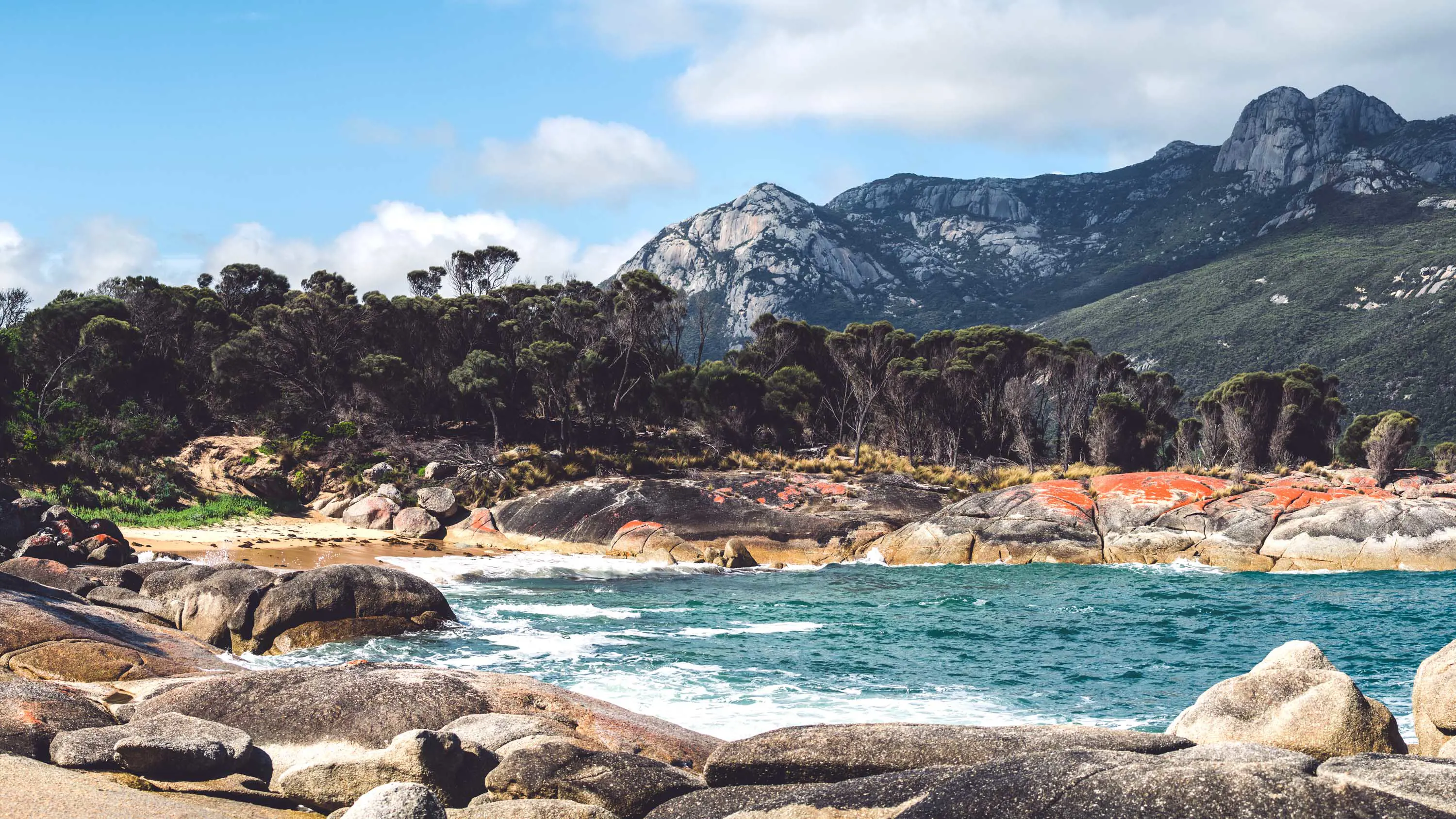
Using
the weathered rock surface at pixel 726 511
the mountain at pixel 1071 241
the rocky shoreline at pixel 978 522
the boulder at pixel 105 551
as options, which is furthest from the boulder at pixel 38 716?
the mountain at pixel 1071 241

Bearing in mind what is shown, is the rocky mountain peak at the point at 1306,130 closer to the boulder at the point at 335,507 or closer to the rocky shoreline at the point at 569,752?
the boulder at the point at 335,507

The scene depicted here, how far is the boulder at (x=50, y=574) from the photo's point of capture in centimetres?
1706

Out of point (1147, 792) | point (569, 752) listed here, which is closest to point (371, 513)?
point (569, 752)

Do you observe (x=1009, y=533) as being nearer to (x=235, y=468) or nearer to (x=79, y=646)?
(x=79, y=646)

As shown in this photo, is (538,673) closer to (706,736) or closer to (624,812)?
(706,736)

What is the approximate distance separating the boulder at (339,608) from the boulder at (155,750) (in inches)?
390

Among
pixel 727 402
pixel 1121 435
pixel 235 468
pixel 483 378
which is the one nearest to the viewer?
pixel 235 468

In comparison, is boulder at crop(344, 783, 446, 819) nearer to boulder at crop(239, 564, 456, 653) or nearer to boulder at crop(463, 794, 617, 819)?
boulder at crop(463, 794, 617, 819)

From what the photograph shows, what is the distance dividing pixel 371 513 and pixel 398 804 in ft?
117

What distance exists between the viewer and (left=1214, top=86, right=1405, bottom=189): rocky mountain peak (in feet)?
532

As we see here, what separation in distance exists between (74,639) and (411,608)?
7541mm

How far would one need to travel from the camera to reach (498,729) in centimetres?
911

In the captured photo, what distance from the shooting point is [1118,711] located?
15.0 metres

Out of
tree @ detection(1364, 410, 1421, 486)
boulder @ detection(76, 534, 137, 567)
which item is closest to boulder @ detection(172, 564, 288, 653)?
boulder @ detection(76, 534, 137, 567)
